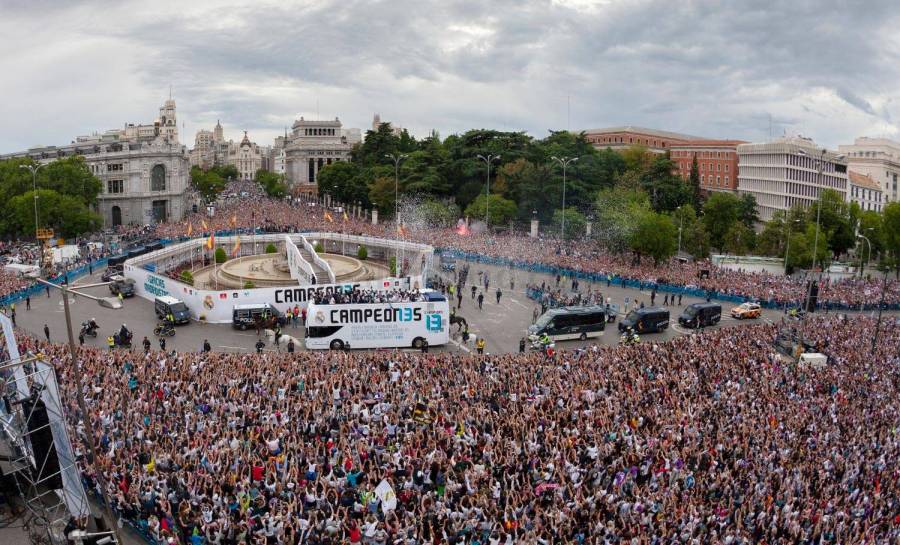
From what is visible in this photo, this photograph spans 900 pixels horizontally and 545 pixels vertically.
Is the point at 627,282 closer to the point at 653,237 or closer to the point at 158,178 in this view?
the point at 653,237

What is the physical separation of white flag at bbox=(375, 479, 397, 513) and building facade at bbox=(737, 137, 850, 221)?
88475 millimetres

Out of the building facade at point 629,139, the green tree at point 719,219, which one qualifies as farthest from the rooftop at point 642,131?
the green tree at point 719,219

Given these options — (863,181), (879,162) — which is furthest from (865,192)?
(879,162)

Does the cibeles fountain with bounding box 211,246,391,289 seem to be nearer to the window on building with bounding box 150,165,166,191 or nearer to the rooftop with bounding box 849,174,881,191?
the window on building with bounding box 150,165,166,191

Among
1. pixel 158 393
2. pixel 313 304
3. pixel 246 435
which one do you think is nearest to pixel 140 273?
pixel 313 304

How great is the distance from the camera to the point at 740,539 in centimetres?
1293

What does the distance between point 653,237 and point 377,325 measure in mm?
28010

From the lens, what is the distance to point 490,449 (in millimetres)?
15867

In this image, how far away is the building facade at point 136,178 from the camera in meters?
86.5

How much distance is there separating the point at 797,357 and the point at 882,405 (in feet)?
22.9

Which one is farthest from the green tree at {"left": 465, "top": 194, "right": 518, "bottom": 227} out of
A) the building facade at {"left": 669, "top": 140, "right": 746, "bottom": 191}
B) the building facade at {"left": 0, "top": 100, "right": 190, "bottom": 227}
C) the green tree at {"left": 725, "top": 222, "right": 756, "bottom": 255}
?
the building facade at {"left": 669, "top": 140, "right": 746, "bottom": 191}

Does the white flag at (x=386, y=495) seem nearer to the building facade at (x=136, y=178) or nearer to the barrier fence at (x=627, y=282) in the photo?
the barrier fence at (x=627, y=282)

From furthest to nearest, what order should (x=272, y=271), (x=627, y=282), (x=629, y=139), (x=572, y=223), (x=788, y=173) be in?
(x=629, y=139)
(x=788, y=173)
(x=572, y=223)
(x=627, y=282)
(x=272, y=271)

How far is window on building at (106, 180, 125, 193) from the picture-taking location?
8694 cm
